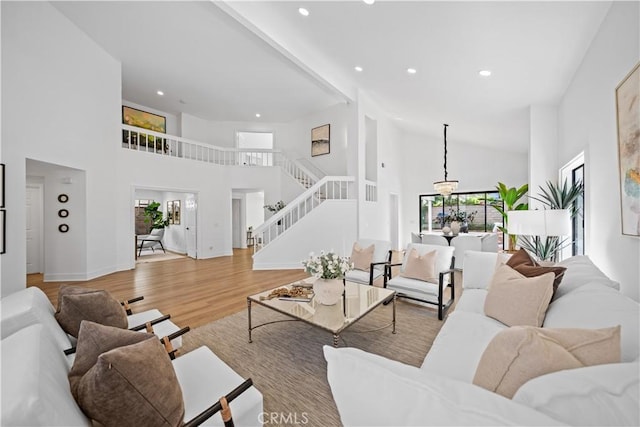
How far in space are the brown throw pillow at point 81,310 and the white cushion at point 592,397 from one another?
Answer: 88.8 inches

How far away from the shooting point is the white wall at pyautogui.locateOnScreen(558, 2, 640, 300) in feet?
6.27

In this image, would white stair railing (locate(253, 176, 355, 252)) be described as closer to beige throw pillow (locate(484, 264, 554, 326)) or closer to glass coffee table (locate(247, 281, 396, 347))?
glass coffee table (locate(247, 281, 396, 347))

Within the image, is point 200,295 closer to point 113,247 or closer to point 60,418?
point 113,247

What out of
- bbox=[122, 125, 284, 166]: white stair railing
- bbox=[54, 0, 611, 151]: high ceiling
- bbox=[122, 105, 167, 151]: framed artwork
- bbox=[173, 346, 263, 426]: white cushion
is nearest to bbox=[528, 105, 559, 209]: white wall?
bbox=[54, 0, 611, 151]: high ceiling

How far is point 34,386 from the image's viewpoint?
2.53 feet

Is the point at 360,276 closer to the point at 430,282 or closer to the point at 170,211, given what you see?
the point at 430,282

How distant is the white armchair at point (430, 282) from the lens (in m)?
3.08

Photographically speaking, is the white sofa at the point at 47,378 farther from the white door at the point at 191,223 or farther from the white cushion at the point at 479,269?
the white door at the point at 191,223

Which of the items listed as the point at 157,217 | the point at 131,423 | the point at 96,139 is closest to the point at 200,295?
the point at 131,423

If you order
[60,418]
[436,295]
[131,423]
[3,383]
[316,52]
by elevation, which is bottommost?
[436,295]

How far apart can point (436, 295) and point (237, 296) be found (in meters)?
2.79

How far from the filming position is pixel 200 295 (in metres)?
4.08

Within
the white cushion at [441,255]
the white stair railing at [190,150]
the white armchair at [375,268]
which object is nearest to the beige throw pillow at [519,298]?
Result: the white cushion at [441,255]

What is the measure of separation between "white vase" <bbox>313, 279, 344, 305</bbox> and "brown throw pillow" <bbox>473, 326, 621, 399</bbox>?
158cm
